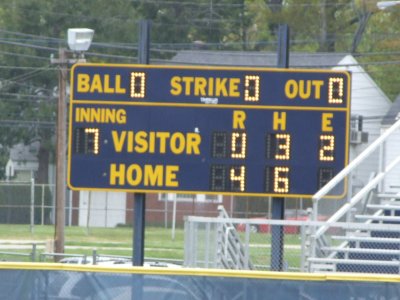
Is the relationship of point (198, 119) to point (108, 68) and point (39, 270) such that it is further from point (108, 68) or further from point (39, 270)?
point (39, 270)

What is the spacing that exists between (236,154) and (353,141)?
30.9 meters

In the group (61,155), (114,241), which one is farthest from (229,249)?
(114,241)

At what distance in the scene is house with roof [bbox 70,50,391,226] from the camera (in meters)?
46.8

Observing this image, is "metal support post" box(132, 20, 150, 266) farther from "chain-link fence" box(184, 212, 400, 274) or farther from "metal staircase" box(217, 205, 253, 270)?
"metal staircase" box(217, 205, 253, 270)

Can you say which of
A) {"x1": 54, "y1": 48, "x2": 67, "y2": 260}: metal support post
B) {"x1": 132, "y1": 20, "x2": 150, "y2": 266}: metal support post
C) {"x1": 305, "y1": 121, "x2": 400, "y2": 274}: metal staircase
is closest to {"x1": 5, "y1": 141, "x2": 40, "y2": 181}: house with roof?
{"x1": 54, "y1": 48, "x2": 67, "y2": 260}: metal support post

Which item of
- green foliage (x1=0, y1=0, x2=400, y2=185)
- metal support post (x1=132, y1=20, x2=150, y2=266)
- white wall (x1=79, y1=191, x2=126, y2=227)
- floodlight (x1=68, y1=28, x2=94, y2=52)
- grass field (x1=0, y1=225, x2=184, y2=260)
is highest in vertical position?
green foliage (x1=0, y1=0, x2=400, y2=185)

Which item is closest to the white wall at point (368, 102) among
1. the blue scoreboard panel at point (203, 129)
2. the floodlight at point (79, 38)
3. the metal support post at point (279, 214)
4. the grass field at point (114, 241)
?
the grass field at point (114, 241)

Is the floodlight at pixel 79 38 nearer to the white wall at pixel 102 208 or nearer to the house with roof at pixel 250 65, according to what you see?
the house with roof at pixel 250 65

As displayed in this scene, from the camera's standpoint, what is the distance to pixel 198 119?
1617 cm

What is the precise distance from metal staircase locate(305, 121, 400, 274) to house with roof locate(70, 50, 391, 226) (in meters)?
27.8

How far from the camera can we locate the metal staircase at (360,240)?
50.9ft

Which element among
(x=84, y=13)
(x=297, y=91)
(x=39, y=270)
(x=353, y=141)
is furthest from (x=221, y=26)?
Answer: (x=39, y=270)

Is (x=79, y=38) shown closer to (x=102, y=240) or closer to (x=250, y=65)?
(x=102, y=240)

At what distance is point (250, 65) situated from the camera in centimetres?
4797
